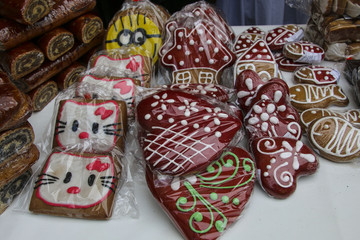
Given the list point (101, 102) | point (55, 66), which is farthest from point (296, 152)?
point (55, 66)

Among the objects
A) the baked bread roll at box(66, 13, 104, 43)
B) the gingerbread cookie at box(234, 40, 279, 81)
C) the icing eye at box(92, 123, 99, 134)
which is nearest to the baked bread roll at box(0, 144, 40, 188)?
the icing eye at box(92, 123, 99, 134)

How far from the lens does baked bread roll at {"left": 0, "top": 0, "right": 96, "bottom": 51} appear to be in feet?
4.31

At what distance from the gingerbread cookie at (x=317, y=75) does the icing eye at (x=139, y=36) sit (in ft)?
2.68

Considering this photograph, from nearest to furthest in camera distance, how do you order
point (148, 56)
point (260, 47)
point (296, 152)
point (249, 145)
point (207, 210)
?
point (207, 210), point (296, 152), point (249, 145), point (260, 47), point (148, 56)

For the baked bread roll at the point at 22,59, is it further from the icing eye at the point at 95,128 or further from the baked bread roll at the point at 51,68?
the icing eye at the point at 95,128

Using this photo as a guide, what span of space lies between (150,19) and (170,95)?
2.30ft

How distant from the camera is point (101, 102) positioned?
4.22 feet

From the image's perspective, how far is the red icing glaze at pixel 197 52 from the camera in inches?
60.2

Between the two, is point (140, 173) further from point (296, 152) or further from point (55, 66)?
point (55, 66)

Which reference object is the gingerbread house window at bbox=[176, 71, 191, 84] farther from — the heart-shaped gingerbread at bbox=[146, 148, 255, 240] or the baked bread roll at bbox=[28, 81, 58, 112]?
the baked bread roll at bbox=[28, 81, 58, 112]

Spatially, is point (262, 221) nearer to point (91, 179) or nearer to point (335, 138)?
point (335, 138)

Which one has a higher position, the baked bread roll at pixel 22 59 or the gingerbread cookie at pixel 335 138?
the baked bread roll at pixel 22 59

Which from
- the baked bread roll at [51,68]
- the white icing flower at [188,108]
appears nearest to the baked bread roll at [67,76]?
the baked bread roll at [51,68]

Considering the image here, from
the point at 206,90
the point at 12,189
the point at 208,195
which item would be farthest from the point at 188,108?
the point at 12,189
